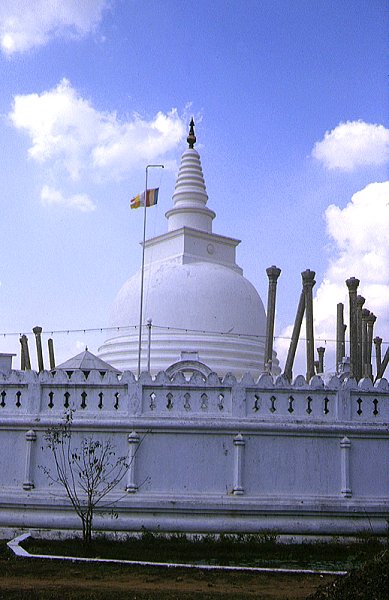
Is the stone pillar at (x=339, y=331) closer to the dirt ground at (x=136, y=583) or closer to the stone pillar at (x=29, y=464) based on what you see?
the stone pillar at (x=29, y=464)

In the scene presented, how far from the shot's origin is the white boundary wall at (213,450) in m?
15.5

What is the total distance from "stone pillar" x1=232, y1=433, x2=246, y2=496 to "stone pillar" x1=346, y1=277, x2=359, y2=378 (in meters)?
11.6

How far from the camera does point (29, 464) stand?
15930 mm

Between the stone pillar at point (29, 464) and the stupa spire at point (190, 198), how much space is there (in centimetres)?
2775

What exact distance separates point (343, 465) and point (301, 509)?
4.30 feet

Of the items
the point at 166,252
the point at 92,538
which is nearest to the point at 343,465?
the point at 92,538

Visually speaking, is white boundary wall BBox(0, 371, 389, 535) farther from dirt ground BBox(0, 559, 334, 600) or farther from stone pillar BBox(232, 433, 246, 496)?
dirt ground BBox(0, 559, 334, 600)

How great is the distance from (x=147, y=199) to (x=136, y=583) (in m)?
26.0

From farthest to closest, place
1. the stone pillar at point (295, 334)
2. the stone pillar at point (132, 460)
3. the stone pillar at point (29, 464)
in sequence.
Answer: the stone pillar at point (295, 334) → the stone pillar at point (29, 464) → the stone pillar at point (132, 460)

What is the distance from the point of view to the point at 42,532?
50.2 feet

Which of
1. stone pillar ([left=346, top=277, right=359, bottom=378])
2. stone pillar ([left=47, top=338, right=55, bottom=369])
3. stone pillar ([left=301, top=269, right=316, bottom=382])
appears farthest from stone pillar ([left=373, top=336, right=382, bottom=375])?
stone pillar ([left=47, top=338, right=55, bottom=369])

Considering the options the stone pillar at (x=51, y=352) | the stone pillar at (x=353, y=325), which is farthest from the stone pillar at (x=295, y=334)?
the stone pillar at (x=51, y=352)

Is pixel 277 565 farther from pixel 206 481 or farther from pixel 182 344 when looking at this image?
pixel 182 344

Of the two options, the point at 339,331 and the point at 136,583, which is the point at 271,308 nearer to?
the point at 339,331
